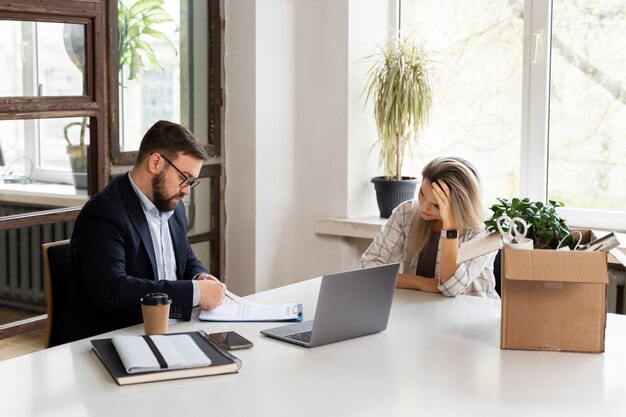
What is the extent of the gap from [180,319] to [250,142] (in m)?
1.99

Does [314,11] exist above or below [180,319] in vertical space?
above

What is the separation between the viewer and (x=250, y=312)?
2.49m

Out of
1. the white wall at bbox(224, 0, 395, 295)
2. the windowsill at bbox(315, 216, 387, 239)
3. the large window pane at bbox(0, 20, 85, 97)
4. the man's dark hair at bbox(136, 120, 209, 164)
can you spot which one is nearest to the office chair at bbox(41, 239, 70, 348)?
the man's dark hair at bbox(136, 120, 209, 164)

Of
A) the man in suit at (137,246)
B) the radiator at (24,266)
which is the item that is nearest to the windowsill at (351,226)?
the radiator at (24,266)

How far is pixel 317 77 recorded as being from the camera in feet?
14.6

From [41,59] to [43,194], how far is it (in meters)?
0.55

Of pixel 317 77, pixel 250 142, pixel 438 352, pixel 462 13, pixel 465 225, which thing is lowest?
pixel 438 352

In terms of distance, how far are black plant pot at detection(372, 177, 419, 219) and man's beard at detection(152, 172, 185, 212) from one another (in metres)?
1.77

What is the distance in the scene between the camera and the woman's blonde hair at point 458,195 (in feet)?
9.77

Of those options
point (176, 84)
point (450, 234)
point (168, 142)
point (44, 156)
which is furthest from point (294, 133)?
point (168, 142)

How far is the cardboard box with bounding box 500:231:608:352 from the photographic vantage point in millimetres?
2178

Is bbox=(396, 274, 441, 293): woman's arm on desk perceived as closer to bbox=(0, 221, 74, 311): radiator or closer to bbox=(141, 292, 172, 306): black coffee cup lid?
bbox=(141, 292, 172, 306): black coffee cup lid

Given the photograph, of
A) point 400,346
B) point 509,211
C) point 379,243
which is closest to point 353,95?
point 379,243

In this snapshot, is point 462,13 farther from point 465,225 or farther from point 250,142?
point 465,225
